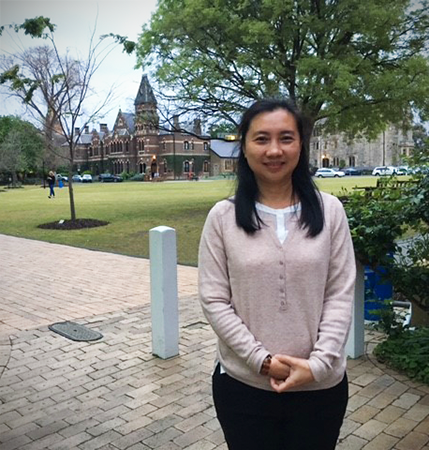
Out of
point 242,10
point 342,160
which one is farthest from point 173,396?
point 342,160

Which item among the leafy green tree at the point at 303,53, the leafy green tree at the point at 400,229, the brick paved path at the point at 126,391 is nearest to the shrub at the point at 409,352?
the brick paved path at the point at 126,391

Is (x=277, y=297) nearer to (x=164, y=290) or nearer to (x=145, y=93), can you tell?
(x=164, y=290)

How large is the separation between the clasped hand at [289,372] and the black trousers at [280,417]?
0.08 metres

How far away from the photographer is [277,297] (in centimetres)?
156

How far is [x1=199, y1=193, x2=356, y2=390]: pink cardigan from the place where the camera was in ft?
5.12

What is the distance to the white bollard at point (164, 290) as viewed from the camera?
13.6 ft

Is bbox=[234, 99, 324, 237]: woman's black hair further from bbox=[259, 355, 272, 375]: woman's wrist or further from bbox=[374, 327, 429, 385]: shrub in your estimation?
bbox=[374, 327, 429, 385]: shrub

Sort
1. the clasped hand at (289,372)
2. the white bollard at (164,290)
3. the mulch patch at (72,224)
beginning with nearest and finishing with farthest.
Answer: the clasped hand at (289,372)
the white bollard at (164,290)
the mulch patch at (72,224)

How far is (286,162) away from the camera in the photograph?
1.66 m

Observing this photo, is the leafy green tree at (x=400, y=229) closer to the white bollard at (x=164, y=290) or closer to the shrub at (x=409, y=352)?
the shrub at (x=409, y=352)

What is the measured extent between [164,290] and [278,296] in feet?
9.04

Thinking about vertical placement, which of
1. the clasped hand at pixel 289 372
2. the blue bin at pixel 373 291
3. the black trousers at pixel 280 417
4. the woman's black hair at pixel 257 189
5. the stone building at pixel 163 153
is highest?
the stone building at pixel 163 153

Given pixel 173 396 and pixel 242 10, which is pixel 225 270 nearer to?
pixel 173 396

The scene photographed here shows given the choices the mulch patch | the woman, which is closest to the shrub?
the woman
